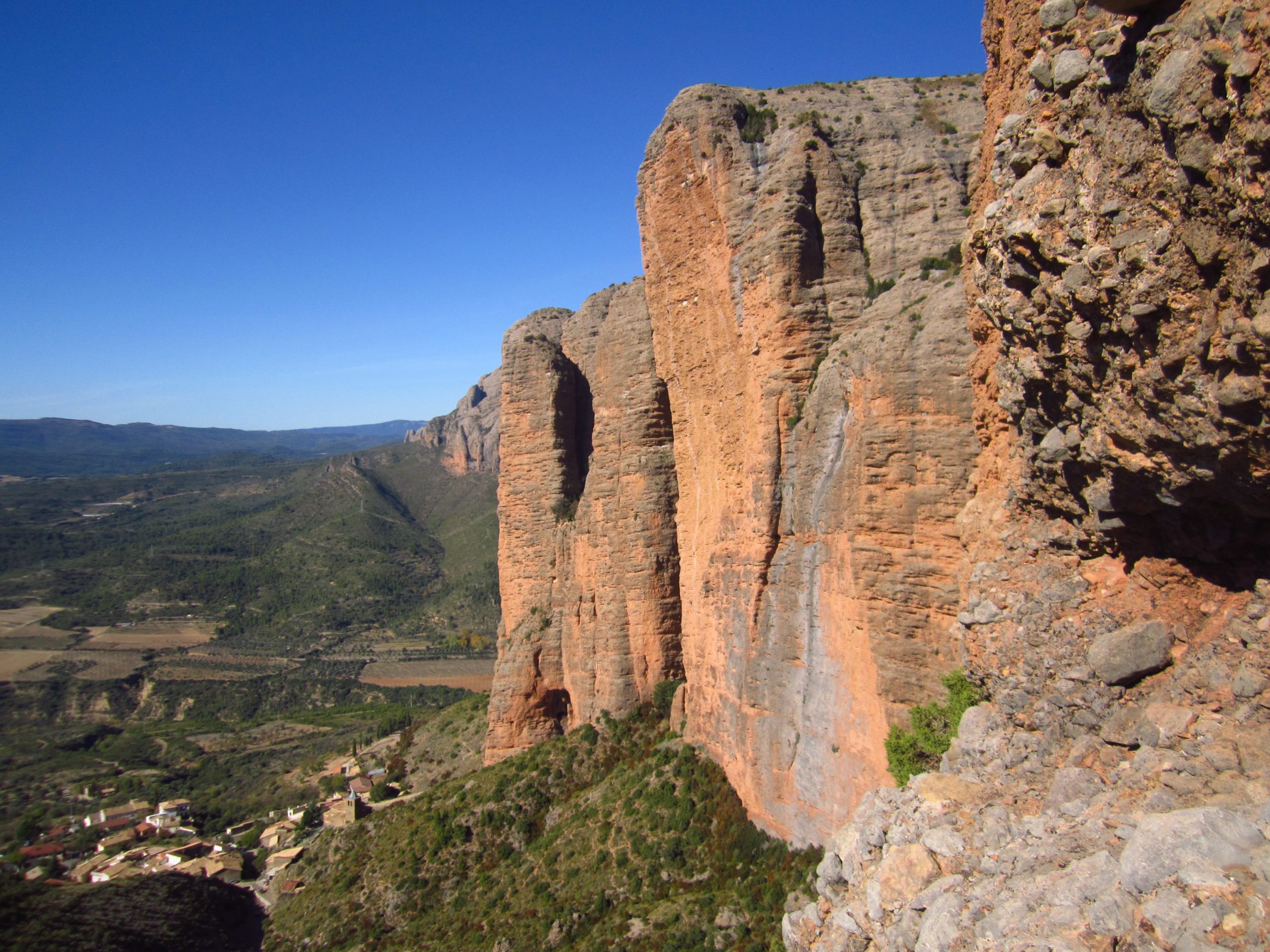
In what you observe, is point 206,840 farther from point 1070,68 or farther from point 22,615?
point 22,615

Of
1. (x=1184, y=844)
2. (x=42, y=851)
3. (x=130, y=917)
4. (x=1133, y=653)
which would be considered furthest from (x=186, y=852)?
(x=1184, y=844)

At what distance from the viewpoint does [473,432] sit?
13950cm

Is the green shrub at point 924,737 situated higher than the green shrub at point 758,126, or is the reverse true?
the green shrub at point 758,126

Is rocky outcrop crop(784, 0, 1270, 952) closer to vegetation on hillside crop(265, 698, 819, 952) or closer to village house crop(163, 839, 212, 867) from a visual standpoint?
vegetation on hillside crop(265, 698, 819, 952)

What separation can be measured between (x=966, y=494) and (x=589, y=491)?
18.4m

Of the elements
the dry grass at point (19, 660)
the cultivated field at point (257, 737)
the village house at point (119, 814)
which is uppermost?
the dry grass at point (19, 660)

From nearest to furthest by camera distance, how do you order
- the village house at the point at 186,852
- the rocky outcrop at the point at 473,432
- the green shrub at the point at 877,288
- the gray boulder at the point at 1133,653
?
the gray boulder at the point at 1133,653 → the green shrub at the point at 877,288 → the village house at the point at 186,852 → the rocky outcrop at the point at 473,432

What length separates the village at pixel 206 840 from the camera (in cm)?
4000

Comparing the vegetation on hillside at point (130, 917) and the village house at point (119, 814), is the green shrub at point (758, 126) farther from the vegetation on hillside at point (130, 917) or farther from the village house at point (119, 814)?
the village house at point (119, 814)

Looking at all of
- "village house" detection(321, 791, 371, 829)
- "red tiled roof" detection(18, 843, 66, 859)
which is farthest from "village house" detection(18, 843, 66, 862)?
"village house" detection(321, 791, 371, 829)

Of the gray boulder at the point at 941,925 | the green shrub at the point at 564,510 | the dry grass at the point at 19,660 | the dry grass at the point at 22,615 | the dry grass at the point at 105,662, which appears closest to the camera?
the gray boulder at the point at 941,925

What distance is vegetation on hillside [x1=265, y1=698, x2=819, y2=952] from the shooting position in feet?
60.7

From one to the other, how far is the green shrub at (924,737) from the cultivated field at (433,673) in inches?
2694

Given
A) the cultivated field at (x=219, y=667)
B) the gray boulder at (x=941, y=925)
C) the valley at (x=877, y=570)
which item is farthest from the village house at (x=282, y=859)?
the cultivated field at (x=219, y=667)
